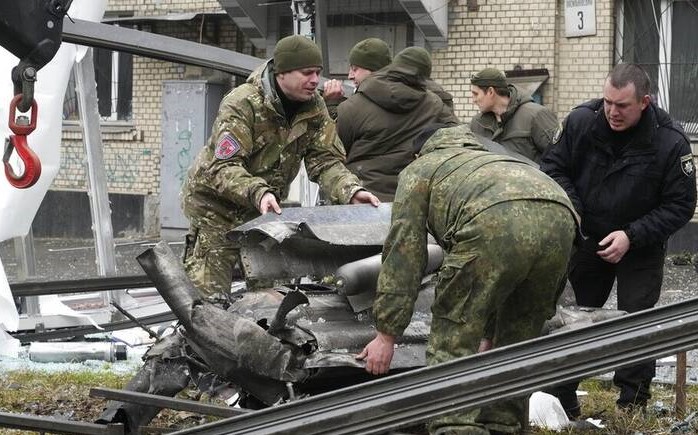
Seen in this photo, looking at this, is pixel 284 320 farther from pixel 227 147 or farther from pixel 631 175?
pixel 631 175

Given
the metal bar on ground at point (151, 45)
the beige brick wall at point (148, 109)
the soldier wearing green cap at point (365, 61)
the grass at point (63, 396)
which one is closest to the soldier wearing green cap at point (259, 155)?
the grass at point (63, 396)

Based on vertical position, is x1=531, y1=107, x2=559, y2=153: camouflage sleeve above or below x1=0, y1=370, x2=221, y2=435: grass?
above

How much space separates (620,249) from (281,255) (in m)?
1.52

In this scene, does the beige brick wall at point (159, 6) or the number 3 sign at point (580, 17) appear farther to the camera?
the beige brick wall at point (159, 6)

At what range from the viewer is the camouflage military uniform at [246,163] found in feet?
18.5

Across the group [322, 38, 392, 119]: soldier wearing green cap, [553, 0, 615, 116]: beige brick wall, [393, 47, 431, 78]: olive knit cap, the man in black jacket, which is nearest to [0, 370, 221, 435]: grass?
the man in black jacket

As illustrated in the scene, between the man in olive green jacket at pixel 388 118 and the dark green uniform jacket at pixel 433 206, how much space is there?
220cm

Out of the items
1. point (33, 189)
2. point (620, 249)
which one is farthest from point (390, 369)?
point (33, 189)

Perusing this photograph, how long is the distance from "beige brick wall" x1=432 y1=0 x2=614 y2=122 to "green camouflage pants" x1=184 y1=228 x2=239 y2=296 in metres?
9.52

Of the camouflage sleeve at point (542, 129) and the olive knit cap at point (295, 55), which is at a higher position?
the olive knit cap at point (295, 55)

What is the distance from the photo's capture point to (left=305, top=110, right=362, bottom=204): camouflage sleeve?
5898 millimetres

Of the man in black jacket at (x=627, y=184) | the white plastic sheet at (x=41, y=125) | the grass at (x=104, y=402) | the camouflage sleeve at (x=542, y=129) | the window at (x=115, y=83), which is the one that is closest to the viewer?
the grass at (x=104, y=402)

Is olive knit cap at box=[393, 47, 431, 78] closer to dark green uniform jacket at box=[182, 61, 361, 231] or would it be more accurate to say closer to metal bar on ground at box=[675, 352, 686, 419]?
dark green uniform jacket at box=[182, 61, 361, 231]

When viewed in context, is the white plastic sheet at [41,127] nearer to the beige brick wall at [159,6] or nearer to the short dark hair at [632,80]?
the short dark hair at [632,80]
